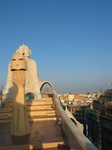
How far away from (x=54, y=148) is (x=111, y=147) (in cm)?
1001

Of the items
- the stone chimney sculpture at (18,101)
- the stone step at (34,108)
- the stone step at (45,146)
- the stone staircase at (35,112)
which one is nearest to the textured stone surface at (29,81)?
the stone staircase at (35,112)

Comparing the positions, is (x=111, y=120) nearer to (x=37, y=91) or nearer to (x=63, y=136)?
(x=37, y=91)

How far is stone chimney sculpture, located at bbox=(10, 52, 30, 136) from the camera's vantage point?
5816 mm

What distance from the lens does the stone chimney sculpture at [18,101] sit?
5816 millimetres

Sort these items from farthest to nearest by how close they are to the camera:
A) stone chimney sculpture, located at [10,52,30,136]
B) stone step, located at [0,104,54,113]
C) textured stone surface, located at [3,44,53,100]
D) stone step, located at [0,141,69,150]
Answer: textured stone surface, located at [3,44,53,100] < stone step, located at [0,104,54,113] < stone chimney sculpture, located at [10,52,30,136] < stone step, located at [0,141,69,150]

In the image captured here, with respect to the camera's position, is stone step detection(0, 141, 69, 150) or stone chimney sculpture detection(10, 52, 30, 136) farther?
stone chimney sculpture detection(10, 52, 30, 136)

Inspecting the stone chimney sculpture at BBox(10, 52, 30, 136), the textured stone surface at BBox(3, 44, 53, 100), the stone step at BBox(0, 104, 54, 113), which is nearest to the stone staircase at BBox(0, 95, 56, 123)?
the stone step at BBox(0, 104, 54, 113)

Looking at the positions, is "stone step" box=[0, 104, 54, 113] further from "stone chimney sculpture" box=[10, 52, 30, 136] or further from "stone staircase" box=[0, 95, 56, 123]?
"stone chimney sculpture" box=[10, 52, 30, 136]

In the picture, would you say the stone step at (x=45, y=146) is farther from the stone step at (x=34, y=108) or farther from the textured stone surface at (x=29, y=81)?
the textured stone surface at (x=29, y=81)

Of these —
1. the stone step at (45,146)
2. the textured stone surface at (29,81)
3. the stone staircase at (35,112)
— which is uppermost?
the textured stone surface at (29,81)

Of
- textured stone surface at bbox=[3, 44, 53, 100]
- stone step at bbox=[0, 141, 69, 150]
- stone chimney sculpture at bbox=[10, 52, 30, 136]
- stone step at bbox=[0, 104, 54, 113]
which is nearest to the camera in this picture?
stone step at bbox=[0, 141, 69, 150]

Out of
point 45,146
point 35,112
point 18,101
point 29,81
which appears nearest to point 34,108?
point 35,112

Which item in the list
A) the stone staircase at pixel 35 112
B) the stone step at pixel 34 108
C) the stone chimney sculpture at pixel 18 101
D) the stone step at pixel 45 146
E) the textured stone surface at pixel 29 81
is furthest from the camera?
the textured stone surface at pixel 29 81

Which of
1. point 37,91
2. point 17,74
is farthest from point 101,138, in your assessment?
point 17,74
